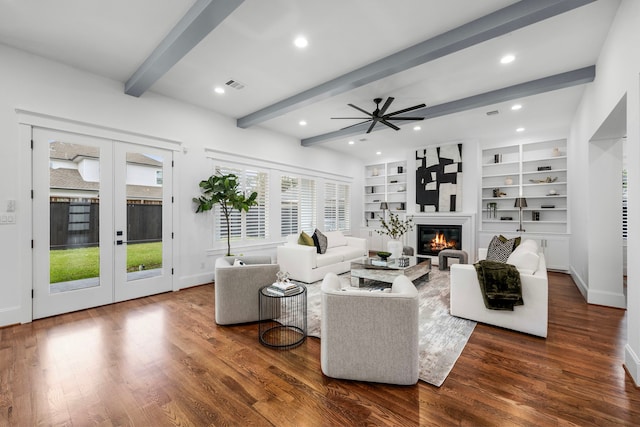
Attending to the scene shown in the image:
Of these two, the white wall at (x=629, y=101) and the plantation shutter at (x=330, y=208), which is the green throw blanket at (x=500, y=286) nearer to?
the white wall at (x=629, y=101)

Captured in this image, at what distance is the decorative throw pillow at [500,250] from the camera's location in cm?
380

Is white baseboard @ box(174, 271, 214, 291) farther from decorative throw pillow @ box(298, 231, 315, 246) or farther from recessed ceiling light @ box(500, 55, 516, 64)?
recessed ceiling light @ box(500, 55, 516, 64)

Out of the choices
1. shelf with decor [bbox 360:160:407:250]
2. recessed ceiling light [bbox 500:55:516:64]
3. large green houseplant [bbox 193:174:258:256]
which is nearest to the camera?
recessed ceiling light [bbox 500:55:516:64]

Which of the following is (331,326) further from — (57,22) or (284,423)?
(57,22)

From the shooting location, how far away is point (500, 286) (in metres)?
2.97

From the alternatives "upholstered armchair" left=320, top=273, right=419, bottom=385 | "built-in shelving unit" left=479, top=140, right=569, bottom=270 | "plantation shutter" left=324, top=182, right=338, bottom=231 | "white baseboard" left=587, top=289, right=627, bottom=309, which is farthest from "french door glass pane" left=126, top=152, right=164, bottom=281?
"built-in shelving unit" left=479, top=140, right=569, bottom=270

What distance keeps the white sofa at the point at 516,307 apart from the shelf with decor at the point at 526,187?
375 centimetres

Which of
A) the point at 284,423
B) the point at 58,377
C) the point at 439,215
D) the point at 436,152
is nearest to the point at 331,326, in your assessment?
the point at 284,423

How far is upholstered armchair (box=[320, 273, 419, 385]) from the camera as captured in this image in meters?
1.99

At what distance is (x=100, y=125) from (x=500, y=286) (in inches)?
220

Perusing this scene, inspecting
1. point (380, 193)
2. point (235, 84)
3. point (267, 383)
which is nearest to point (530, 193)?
point (380, 193)

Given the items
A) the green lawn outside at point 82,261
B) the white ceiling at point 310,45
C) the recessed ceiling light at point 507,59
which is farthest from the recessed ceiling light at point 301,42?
the green lawn outside at point 82,261

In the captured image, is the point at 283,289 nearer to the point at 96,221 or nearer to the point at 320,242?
the point at 320,242

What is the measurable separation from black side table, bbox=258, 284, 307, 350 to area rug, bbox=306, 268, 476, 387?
5.6 inches
